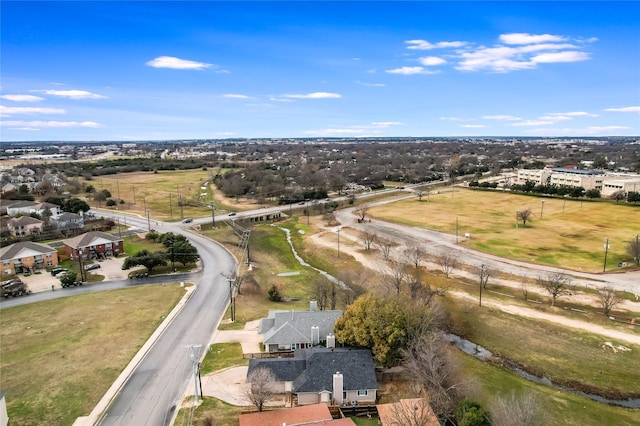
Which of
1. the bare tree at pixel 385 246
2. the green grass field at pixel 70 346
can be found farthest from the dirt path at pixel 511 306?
the green grass field at pixel 70 346

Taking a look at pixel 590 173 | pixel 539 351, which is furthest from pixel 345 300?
pixel 590 173

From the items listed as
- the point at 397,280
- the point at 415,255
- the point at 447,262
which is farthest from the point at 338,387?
the point at 415,255

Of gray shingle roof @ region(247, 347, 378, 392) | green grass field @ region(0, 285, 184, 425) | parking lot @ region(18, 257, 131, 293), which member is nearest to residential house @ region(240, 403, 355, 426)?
gray shingle roof @ region(247, 347, 378, 392)

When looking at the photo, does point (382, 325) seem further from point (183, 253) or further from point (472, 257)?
point (472, 257)

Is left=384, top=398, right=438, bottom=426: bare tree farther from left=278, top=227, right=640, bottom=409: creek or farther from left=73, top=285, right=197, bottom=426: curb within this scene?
left=73, top=285, right=197, bottom=426: curb

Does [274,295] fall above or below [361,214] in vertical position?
below

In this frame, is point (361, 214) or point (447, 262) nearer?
point (447, 262)
